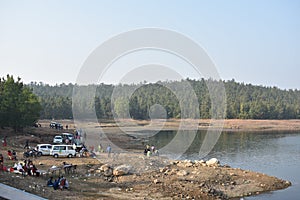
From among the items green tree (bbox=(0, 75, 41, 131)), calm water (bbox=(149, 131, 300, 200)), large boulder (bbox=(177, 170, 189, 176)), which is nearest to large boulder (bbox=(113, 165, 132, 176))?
large boulder (bbox=(177, 170, 189, 176))

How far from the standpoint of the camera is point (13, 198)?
1878 centimetres

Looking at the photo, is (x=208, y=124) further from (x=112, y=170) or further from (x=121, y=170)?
(x=121, y=170)

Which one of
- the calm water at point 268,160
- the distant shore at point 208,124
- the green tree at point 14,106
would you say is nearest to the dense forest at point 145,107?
the distant shore at point 208,124

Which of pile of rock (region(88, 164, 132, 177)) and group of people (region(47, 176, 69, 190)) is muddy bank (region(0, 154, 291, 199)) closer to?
pile of rock (region(88, 164, 132, 177))

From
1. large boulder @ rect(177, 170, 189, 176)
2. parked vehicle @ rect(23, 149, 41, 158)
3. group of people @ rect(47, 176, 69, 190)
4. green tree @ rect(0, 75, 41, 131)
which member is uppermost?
green tree @ rect(0, 75, 41, 131)

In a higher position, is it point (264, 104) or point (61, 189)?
point (264, 104)

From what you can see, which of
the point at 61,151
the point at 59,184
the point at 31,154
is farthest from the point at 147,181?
the point at 31,154

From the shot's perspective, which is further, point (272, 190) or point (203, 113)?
point (203, 113)

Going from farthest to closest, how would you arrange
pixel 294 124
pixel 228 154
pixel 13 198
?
pixel 294 124
pixel 228 154
pixel 13 198

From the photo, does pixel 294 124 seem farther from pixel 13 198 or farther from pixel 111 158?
pixel 13 198

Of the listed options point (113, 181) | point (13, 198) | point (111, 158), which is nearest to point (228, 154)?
point (111, 158)

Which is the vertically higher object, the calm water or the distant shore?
the distant shore

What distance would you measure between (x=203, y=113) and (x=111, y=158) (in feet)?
325

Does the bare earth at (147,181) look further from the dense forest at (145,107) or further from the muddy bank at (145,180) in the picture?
the dense forest at (145,107)
